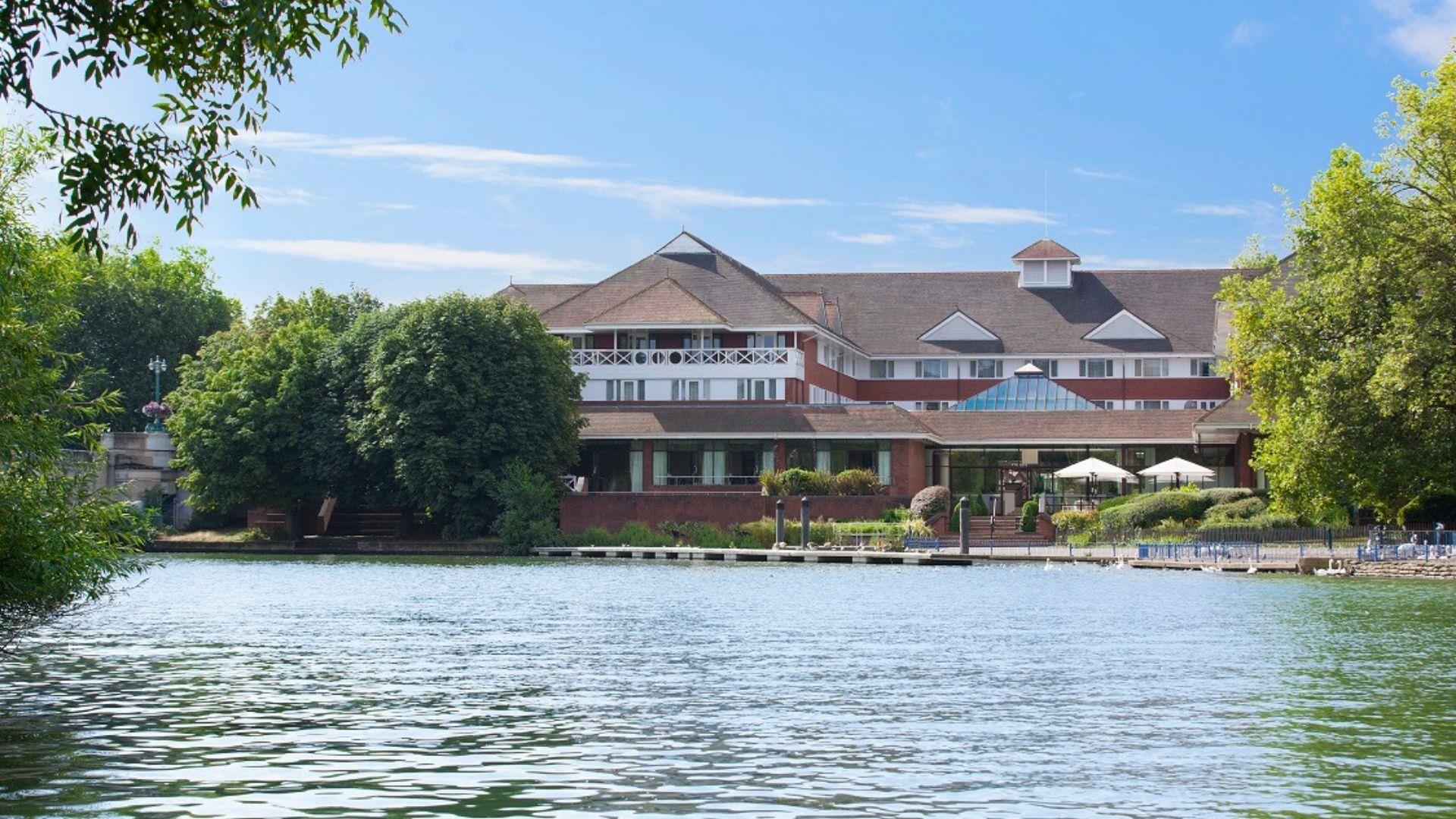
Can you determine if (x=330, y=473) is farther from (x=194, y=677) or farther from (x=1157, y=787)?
(x=1157, y=787)

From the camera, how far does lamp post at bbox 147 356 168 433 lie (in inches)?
3150

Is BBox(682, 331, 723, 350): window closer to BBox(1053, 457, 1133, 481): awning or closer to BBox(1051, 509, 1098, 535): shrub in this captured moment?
BBox(1053, 457, 1133, 481): awning

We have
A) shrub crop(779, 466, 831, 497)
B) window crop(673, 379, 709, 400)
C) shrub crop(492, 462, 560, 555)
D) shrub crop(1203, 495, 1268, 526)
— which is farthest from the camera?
window crop(673, 379, 709, 400)

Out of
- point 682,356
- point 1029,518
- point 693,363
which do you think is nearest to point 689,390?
point 693,363

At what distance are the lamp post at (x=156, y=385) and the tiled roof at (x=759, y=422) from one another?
70.2 feet

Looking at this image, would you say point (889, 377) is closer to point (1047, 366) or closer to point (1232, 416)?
point (1047, 366)

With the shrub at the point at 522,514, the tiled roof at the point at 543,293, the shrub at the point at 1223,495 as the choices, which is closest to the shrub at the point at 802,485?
the shrub at the point at 522,514

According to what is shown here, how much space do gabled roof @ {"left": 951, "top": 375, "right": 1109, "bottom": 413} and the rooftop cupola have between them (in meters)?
13.3

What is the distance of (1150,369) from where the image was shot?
87250mm

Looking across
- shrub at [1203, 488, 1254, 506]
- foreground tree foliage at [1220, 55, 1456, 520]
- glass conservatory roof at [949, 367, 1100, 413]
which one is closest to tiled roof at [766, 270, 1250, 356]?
glass conservatory roof at [949, 367, 1100, 413]

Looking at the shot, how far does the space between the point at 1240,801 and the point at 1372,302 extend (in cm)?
3292

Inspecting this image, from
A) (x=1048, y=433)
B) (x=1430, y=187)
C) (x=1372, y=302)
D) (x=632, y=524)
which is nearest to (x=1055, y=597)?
(x=1372, y=302)

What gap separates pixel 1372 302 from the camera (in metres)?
44.4

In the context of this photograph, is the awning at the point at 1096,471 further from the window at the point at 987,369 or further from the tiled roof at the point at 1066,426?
the window at the point at 987,369
